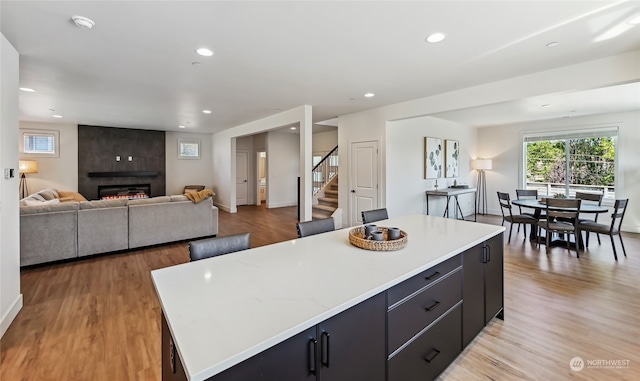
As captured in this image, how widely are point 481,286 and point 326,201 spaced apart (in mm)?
5536

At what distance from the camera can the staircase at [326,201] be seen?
711 cm

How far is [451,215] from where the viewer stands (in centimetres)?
760

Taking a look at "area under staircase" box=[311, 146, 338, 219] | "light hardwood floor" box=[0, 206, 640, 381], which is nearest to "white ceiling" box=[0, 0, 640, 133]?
"light hardwood floor" box=[0, 206, 640, 381]

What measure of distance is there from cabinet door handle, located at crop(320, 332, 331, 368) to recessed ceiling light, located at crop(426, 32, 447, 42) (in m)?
2.68

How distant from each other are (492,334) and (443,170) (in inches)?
215

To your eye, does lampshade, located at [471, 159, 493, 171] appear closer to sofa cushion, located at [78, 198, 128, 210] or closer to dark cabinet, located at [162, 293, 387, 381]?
dark cabinet, located at [162, 293, 387, 381]

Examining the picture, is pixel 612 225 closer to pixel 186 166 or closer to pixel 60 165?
pixel 186 166

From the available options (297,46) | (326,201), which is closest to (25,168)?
(326,201)

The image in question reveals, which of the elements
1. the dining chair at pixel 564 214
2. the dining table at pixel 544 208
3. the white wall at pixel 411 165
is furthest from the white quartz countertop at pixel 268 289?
the white wall at pixel 411 165

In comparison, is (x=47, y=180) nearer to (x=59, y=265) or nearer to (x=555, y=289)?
(x=59, y=265)

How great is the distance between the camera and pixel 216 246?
1.93m

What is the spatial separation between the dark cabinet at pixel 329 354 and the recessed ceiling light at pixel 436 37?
2406 millimetres

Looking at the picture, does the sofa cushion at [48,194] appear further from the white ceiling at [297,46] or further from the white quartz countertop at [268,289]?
the white quartz countertop at [268,289]

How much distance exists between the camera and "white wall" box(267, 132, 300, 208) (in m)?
9.88
